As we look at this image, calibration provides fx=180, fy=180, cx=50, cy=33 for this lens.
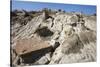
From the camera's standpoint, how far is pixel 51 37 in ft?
6.86

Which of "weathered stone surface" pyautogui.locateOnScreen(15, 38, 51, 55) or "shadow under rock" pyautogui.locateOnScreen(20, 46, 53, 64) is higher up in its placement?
"weathered stone surface" pyautogui.locateOnScreen(15, 38, 51, 55)

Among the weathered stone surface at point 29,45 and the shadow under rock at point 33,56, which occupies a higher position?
the weathered stone surface at point 29,45

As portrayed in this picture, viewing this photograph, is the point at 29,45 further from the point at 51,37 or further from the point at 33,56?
the point at 51,37

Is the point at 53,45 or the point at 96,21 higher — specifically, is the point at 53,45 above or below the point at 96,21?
below

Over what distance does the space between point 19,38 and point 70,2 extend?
29.6 inches

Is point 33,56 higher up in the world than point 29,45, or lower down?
lower down

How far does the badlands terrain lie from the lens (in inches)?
77.3

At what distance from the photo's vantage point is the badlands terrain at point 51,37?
1.96 metres

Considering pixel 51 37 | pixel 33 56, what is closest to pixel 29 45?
pixel 33 56

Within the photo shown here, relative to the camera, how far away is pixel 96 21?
2.29 metres

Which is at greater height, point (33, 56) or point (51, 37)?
point (51, 37)

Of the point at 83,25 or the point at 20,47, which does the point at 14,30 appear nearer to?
the point at 20,47
